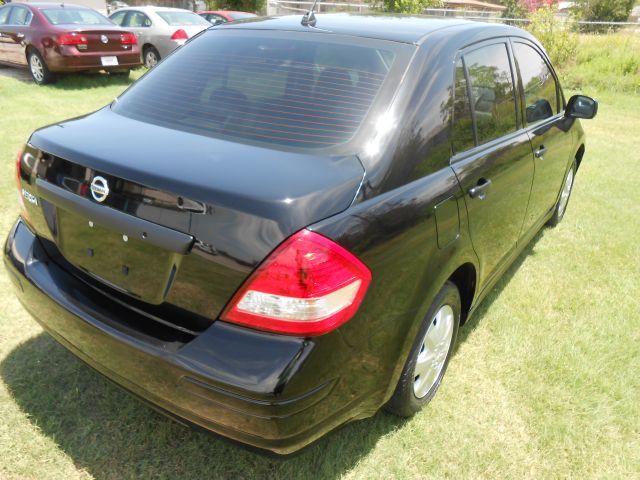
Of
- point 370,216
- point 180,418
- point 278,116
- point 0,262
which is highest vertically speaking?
point 278,116

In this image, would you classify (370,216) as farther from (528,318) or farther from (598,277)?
(598,277)

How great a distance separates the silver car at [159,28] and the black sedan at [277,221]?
9.52 m

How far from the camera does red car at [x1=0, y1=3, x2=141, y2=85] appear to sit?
29.3 ft

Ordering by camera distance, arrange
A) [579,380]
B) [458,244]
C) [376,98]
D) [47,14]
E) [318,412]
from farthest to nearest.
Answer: [47,14]
[579,380]
[458,244]
[376,98]
[318,412]

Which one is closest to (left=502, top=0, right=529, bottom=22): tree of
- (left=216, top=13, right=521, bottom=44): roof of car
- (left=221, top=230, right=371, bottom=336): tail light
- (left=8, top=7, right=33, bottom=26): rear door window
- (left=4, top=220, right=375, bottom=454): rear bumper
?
(left=8, top=7, right=33, bottom=26): rear door window

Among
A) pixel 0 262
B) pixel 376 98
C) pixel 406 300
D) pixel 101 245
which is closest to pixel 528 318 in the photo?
pixel 406 300

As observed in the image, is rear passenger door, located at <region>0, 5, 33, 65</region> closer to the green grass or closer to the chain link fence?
the chain link fence

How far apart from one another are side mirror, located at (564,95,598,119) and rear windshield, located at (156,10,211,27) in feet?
32.4

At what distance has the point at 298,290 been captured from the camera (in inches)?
60.4

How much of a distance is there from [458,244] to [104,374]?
4.83 ft

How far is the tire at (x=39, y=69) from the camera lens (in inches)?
367

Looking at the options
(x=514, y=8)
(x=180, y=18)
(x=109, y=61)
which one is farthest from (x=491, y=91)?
(x=514, y=8)

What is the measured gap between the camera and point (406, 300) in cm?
189

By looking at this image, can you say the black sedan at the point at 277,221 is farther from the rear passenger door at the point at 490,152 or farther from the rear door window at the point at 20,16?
the rear door window at the point at 20,16
